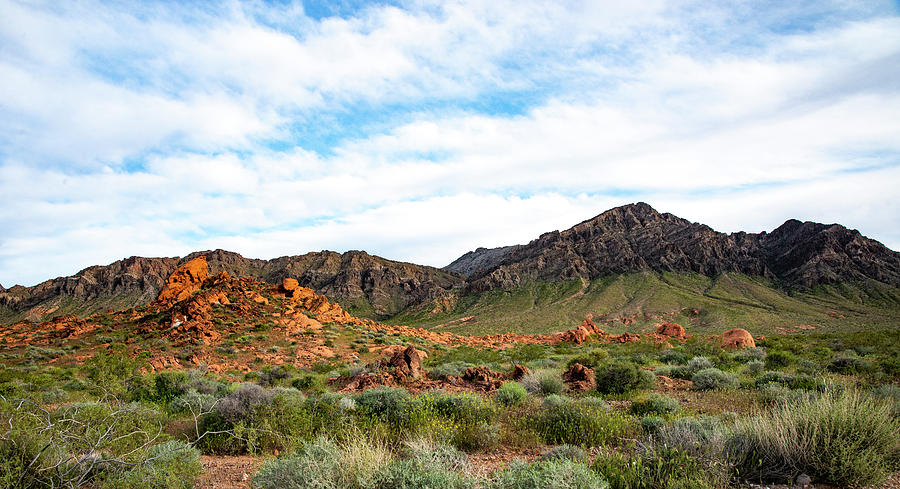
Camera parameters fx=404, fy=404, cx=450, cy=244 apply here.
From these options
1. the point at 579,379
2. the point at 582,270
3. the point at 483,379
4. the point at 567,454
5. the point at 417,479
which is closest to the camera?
the point at 417,479

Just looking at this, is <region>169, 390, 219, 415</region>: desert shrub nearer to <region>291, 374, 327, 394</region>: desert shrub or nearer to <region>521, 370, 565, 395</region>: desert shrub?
<region>291, 374, 327, 394</region>: desert shrub

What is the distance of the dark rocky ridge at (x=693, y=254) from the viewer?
83.7 metres

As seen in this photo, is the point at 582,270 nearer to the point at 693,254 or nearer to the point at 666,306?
the point at 693,254

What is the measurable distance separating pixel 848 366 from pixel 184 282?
1591 inches

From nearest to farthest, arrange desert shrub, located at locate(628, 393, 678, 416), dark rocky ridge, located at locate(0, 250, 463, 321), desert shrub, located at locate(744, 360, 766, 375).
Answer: desert shrub, located at locate(628, 393, 678, 416), desert shrub, located at locate(744, 360, 766, 375), dark rocky ridge, located at locate(0, 250, 463, 321)

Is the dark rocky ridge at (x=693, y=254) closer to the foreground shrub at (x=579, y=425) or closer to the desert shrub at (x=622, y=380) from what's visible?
the desert shrub at (x=622, y=380)

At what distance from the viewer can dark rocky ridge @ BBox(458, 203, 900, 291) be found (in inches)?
3295

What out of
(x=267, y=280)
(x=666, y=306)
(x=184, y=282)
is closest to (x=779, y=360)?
(x=184, y=282)

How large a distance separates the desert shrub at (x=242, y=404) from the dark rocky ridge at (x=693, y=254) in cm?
9205

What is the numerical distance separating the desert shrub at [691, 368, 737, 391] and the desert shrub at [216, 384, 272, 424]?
1166 cm

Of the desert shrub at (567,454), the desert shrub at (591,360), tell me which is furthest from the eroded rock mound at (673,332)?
the desert shrub at (567,454)

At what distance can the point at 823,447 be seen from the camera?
17.1 ft

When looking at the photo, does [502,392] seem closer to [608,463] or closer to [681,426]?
[681,426]

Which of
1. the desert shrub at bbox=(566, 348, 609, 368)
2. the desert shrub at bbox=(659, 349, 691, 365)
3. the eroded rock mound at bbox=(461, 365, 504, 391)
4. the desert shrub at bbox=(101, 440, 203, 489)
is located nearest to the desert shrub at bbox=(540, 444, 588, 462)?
the desert shrub at bbox=(101, 440, 203, 489)
